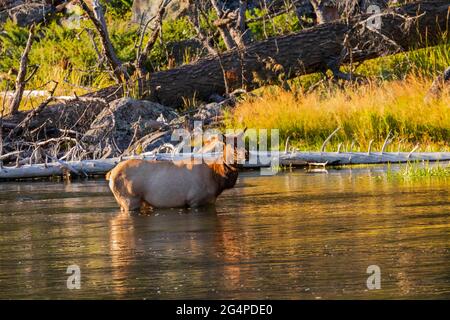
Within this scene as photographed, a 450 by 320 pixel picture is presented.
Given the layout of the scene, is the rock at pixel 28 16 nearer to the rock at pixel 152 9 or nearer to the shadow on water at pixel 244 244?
the rock at pixel 152 9

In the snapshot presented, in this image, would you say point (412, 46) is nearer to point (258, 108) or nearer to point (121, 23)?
point (258, 108)

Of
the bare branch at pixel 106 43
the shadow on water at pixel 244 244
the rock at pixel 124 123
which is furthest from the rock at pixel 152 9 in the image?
the shadow on water at pixel 244 244

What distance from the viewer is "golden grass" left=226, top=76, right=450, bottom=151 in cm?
2006

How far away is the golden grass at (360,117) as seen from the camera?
20062 millimetres

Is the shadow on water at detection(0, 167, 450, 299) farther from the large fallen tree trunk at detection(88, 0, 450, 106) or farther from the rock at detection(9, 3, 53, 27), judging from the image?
the rock at detection(9, 3, 53, 27)

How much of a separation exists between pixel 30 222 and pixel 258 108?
921 cm

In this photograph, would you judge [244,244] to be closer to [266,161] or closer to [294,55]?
[266,161]

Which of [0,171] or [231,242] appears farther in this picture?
[0,171]

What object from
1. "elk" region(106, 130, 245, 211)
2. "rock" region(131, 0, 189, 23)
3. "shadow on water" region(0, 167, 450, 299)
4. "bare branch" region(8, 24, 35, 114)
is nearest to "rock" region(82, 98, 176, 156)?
"bare branch" region(8, 24, 35, 114)

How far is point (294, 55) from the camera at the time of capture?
23.8 meters

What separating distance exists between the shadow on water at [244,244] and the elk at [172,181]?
0.62 ft

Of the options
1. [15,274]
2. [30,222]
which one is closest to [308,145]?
[30,222]

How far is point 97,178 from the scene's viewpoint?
1877 centimetres
